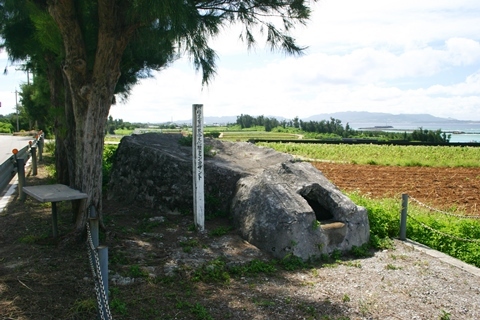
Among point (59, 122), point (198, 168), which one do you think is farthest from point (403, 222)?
point (59, 122)

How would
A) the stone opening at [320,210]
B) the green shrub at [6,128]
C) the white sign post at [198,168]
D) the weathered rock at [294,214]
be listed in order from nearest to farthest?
1. the weathered rock at [294,214]
2. the white sign post at [198,168]
3. the stone opening at [320,210]
4. the green shrub at [6,128]

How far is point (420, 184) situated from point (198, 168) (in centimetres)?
1063

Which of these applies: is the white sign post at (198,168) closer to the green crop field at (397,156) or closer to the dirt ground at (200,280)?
the dirt ground at (200,280)

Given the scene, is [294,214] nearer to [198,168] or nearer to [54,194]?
[198,168]

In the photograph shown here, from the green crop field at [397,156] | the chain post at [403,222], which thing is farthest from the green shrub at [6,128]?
the chain post at [403,222]

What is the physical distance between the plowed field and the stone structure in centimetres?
475

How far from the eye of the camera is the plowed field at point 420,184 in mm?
12277

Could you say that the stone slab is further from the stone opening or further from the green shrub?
the green shrub

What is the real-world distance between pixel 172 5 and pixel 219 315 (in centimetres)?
321

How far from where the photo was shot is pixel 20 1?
7609 mm

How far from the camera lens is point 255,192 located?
6.89 m

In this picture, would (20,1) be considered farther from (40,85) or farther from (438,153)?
(438,153)

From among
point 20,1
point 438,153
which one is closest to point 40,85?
point 20,1

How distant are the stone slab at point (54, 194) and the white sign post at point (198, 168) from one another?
176 cm
